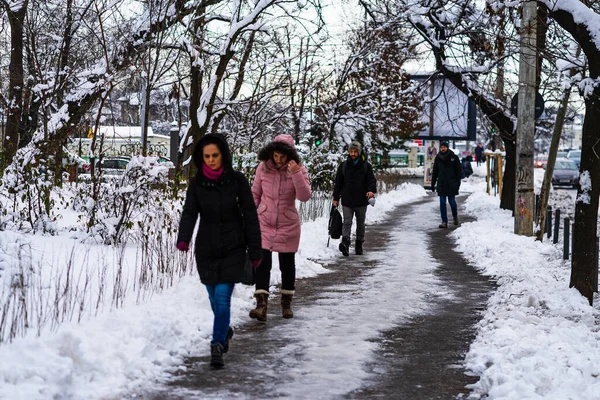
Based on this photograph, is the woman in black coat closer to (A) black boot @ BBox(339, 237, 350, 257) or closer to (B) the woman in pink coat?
(B) the woman in pink coat

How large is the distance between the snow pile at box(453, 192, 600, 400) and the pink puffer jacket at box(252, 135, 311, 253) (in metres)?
2.00

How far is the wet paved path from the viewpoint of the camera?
18.4 feet

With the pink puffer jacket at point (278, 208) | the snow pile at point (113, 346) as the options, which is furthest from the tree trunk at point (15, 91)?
the pink puffer jacket at point (278, 208)

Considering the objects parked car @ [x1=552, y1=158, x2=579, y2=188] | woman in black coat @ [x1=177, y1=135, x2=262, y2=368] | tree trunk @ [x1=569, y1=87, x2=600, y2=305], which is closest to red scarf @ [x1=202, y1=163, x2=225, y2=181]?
woman in black coat @ [x1=177, y1=135, x2=262, y2=368]

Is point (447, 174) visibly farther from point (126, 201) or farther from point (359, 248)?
point (126, 201)

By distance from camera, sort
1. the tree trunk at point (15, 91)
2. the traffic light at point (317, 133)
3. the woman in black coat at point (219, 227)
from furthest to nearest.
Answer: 1. the traffic light at point (317, 133)
2. the tree trunk at point (15, 91)
3. the woman in black coat at point (219, 227)

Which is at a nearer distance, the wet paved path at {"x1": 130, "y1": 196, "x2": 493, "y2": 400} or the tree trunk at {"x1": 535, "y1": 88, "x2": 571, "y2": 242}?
the wet paved path at {"x1": 130, "y1": 196, "x2": 493, "y2": 400}

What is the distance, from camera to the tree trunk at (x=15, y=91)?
12963 mm

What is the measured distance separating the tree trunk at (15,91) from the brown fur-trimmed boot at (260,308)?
16.6ft

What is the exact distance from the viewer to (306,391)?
5477mm

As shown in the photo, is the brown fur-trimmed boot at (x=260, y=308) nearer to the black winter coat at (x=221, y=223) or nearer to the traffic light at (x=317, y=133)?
the black winter coat at (x=221, y=223)

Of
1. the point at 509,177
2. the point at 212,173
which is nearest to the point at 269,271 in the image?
the point at 212,173

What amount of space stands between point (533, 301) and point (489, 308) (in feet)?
1.64

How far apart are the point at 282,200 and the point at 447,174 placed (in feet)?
37.6
